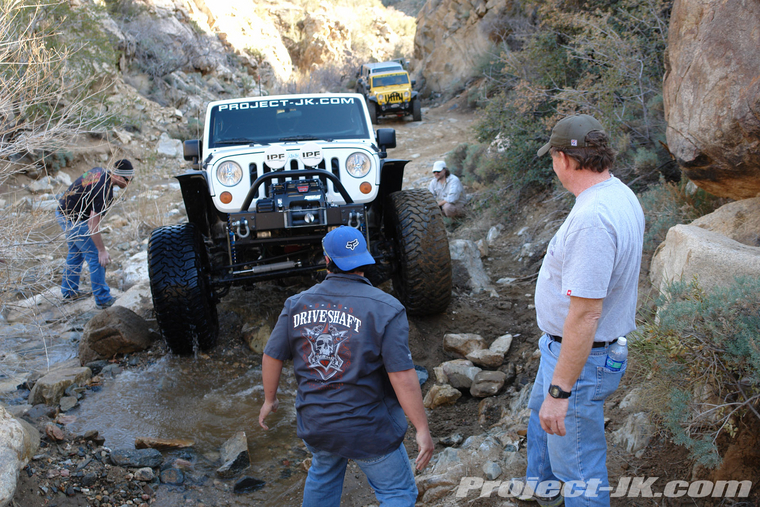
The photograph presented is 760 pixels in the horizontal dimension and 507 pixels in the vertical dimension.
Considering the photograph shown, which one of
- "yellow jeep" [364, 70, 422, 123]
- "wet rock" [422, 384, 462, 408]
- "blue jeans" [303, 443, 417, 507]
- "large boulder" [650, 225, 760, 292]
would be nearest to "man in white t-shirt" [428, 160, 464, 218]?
"wet rock" [422, 384, 462, 408]

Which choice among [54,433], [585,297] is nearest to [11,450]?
[54,433]

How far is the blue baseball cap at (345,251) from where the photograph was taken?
7.01 ft

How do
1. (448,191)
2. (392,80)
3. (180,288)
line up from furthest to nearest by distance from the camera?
(392,80) < (448,191) < (180,288)

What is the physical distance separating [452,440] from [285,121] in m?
3.36

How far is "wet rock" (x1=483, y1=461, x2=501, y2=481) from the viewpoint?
2.79 m

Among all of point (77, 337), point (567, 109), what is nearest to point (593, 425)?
point (77, 337)

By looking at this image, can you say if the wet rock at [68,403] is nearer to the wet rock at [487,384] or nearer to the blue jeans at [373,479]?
the blue jeans at [373,479]

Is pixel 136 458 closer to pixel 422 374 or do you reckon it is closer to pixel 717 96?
pixel 422 374

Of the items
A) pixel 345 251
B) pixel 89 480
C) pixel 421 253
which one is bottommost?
pixel 89 480

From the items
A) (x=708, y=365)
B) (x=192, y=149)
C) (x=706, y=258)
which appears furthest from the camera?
(x=192, y=149)

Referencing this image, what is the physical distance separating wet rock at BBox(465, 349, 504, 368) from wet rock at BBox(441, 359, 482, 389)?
0.22ft

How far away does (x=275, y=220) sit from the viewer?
13.4ft

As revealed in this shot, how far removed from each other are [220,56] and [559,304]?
70.9 ft

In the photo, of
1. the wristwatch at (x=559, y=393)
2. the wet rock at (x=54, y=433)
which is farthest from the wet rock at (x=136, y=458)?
the wristwatch at (x=559, y=393)
